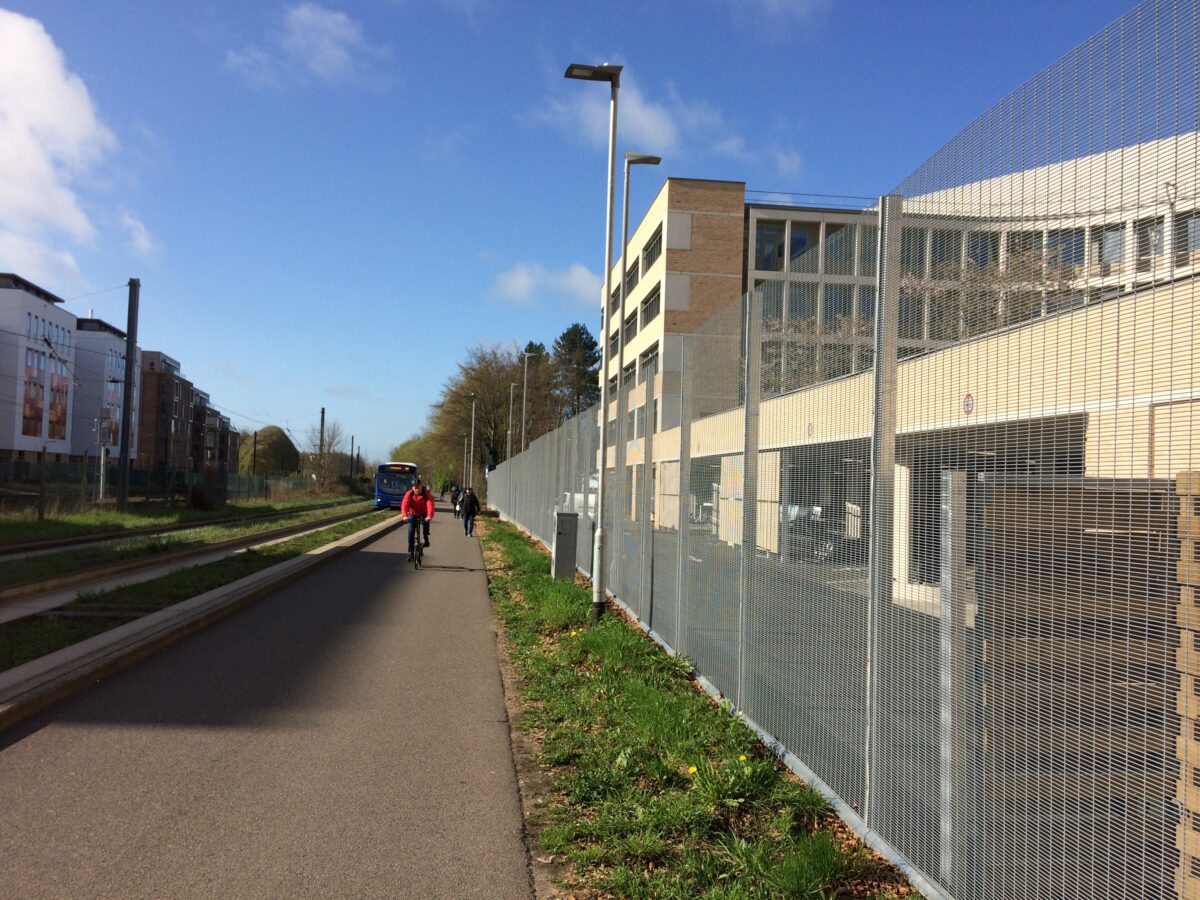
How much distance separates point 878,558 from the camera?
4.10 meters

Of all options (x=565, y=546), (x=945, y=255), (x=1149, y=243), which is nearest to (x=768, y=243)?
(x=565, y=546)

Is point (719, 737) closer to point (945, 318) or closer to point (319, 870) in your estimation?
point (319, 870)

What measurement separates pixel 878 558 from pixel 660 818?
5.41 ft

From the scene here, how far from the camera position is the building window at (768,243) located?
5233 centimetres

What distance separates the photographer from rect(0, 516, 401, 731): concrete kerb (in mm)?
6582

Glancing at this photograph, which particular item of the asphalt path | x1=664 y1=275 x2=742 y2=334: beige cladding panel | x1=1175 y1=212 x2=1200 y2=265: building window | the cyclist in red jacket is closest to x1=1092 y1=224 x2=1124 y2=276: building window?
x1=1175 y1=212 x2=1200 y2=265: building window

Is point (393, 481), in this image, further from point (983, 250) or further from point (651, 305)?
point (983, 250)

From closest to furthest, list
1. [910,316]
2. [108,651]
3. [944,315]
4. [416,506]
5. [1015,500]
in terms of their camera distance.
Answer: [1015,500]
[944,315]
[910,316]
[108,651]
[416,506]

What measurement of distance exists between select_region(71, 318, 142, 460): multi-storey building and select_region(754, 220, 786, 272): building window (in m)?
60.9

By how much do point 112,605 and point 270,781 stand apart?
752 centimetres

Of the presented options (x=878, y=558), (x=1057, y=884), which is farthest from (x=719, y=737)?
(x=1057, y=884)

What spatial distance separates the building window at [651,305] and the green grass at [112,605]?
35.7 m

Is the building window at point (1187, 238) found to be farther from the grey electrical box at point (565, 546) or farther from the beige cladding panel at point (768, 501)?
the grey electrical box at point (565, 546)

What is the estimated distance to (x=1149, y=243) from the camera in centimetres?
253
